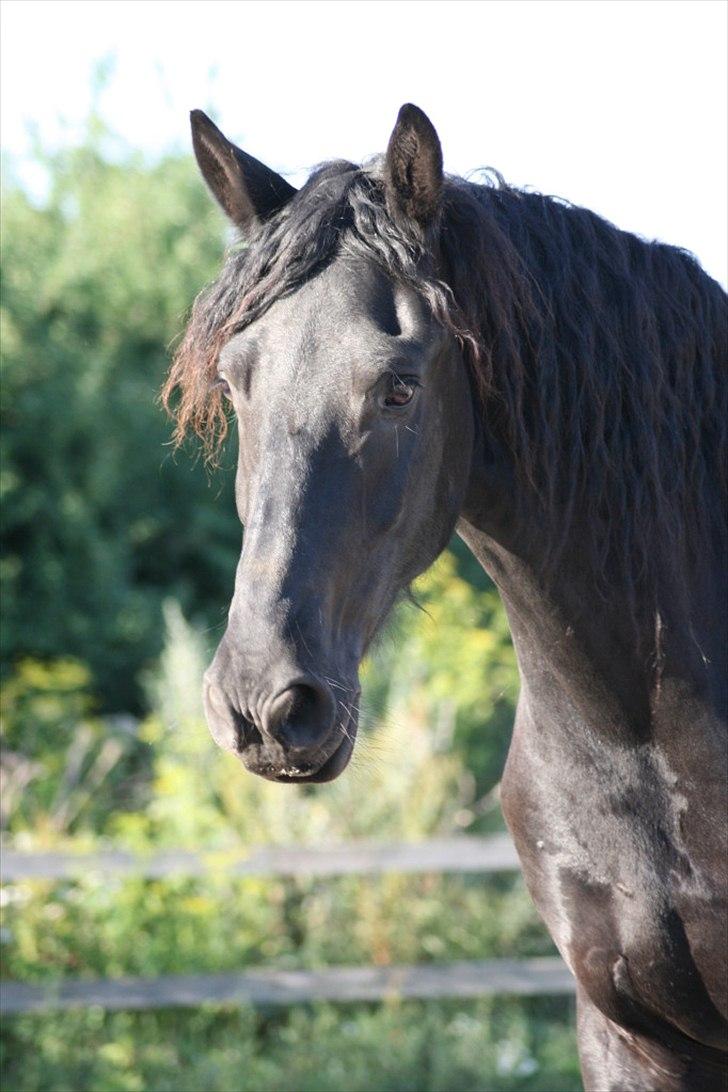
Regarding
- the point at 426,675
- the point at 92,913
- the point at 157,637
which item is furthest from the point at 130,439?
the point at 92,913

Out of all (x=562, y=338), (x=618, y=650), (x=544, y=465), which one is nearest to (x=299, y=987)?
(x=618, y=650)

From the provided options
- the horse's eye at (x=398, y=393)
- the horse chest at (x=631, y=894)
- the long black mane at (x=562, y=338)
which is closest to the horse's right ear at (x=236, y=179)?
the long black mane at (x=562, y=338)

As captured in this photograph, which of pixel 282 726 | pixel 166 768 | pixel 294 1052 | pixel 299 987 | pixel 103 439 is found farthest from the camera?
pixel 103 439

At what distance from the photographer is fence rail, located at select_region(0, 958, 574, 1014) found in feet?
17.5

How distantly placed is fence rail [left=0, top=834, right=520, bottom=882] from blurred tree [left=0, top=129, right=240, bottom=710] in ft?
6.73

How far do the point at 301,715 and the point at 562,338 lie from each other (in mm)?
967

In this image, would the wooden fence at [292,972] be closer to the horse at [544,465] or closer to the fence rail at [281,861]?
the fence rail at [281,861]

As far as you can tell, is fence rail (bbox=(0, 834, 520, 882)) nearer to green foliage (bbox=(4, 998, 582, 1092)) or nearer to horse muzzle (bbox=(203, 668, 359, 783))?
green foliage (bbox=(4, 998, 582, 1092))

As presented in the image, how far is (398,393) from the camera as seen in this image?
7.41ft

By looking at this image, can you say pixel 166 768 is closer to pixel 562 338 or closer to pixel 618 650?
pixel 618 650

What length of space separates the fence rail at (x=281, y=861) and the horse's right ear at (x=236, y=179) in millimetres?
3488

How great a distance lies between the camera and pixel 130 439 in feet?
28.5

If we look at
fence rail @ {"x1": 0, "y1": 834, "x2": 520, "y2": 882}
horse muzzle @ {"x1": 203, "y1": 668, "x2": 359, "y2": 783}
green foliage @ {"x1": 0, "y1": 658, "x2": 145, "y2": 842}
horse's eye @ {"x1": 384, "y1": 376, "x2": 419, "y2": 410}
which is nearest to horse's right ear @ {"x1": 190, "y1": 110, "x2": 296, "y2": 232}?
horse's eye @ {"x1": 384, "y1": 376, "x2": 419, "y2": 410}

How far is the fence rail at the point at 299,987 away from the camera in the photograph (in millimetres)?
5324
